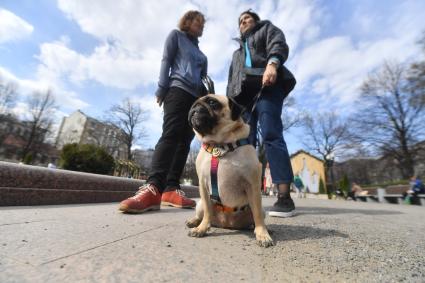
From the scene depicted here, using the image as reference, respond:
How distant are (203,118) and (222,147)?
32cm

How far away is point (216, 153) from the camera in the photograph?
2.12 meters

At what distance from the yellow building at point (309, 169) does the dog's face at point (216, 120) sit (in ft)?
167

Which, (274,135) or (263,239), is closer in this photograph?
(263,239)

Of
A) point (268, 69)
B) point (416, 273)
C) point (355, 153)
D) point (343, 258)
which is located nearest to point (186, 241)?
point (343, 258)

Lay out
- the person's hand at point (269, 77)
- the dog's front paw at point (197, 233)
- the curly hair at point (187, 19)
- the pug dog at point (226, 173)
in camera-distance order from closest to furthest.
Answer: the dog's front paw at point (197, 233) < the pug dog at point (226, 173) < the person's hand at point (269, 77) < the curly hair at point (187, 19)

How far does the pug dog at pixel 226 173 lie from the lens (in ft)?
6.55

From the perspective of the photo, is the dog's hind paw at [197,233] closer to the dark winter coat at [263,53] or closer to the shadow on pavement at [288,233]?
the shadow on pavement at [288,233]

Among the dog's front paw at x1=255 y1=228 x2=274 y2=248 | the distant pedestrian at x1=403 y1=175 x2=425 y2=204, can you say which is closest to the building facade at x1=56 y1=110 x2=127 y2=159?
the distant pedestrian at x1=403 y1=175 x2=425 y2=204

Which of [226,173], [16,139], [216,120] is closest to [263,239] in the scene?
[226,173]

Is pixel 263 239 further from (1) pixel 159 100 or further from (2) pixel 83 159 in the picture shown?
(2) pixel 83 159

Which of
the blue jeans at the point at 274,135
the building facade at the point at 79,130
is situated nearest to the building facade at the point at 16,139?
the building facade at the point at 79,130

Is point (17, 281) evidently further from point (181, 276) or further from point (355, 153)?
point (355, 153)

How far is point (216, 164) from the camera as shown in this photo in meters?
2.08

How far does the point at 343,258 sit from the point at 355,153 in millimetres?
35781
